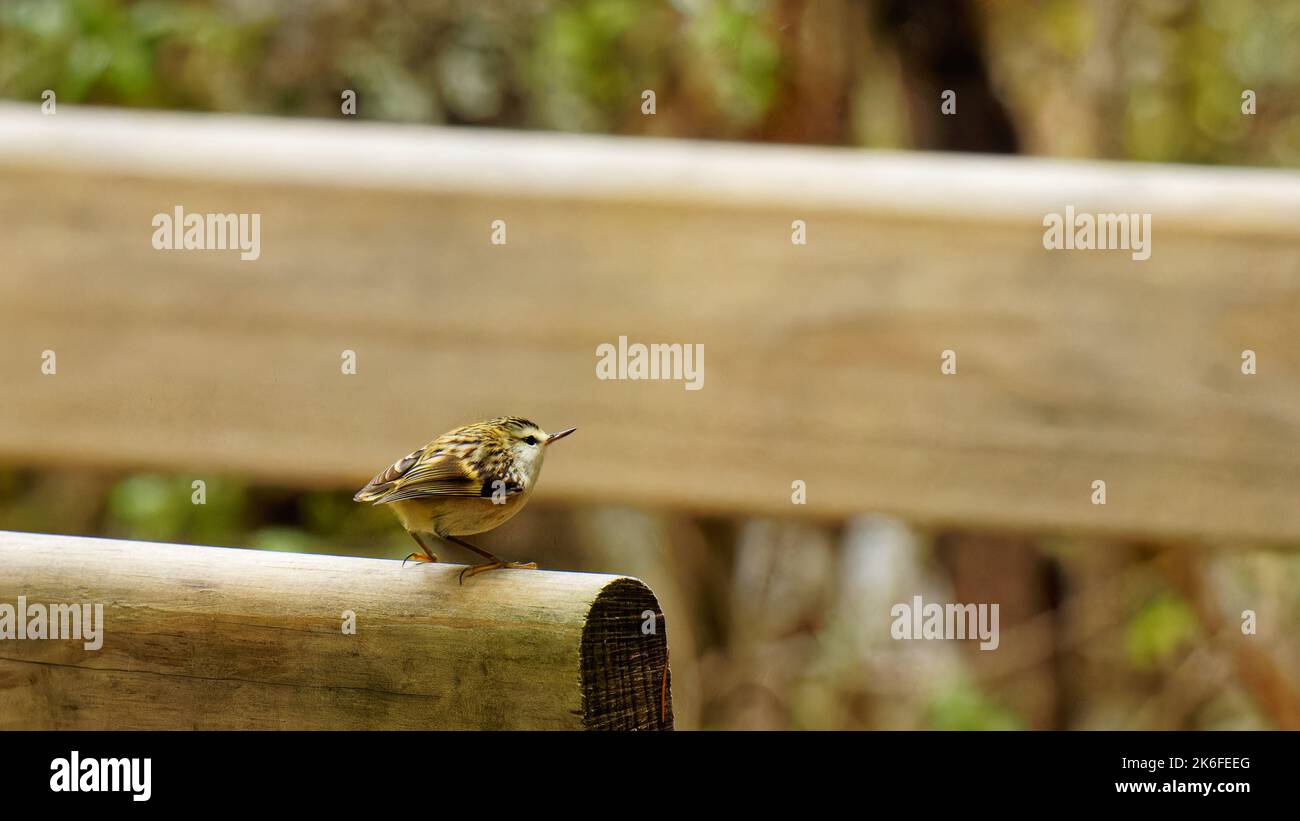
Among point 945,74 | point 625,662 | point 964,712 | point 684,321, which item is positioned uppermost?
point 945,74

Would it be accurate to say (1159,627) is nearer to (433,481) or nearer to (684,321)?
(684,321)

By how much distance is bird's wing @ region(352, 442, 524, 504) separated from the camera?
96cm

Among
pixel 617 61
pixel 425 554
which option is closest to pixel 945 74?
pixel 617 61

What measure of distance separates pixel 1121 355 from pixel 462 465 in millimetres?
1176

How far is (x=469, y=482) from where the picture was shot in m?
0.97

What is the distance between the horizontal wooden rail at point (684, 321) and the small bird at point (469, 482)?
32.8 inches

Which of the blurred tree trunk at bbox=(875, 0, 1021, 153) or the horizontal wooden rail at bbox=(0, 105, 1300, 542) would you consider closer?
the horizontal wooden rail at bbox=(0, 105, 1300, 542)

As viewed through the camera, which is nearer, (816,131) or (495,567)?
(495,567)

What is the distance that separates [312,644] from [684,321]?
41.8 inches

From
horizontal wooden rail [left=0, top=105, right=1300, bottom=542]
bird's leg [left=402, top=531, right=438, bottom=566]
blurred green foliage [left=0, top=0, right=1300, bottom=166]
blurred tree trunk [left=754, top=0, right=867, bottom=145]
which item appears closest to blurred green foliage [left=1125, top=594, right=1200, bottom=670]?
blurred green foliage [left=0, top=0, right=1300, bottom=166]

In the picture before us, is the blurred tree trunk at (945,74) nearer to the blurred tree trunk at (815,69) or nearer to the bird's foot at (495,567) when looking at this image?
the blurred tree trunk at (815,69)

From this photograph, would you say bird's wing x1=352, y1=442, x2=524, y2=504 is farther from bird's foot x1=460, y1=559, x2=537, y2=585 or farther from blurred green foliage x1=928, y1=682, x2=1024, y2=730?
blurred green foliage x1=928, y1=682, x2=1024, y2=730
